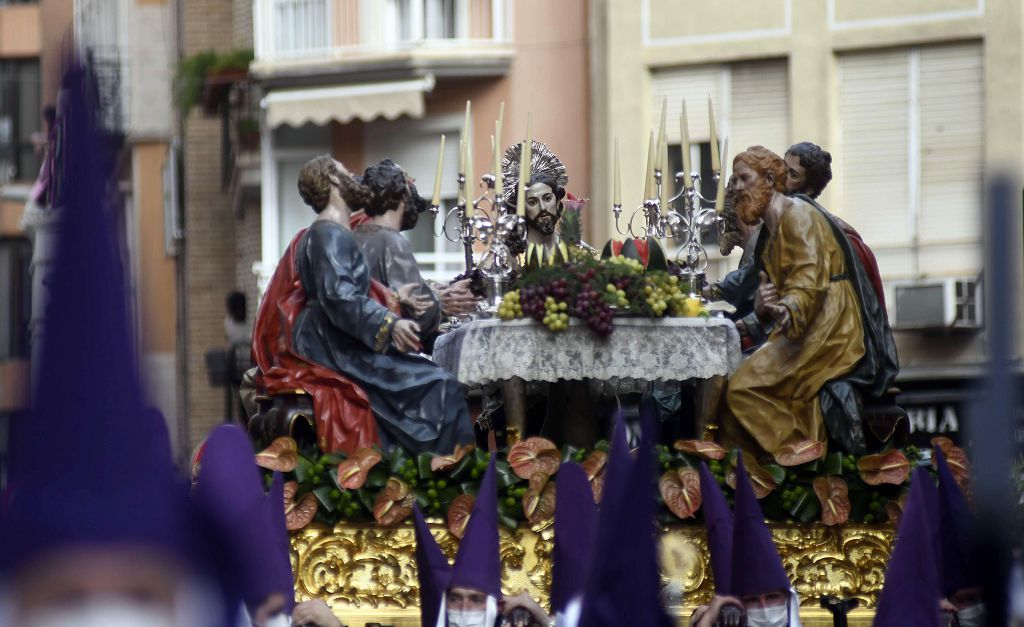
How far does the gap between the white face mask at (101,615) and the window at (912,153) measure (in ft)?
62.2

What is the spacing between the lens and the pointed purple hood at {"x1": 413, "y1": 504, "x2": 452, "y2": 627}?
7.13 metres

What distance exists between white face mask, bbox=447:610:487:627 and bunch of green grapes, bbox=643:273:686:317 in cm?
353

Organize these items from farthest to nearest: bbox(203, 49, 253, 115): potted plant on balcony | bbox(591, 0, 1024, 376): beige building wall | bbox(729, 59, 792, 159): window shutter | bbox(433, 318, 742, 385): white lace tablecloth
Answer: bbox(203, 49, 253, 115): potted plant on balcony < bbox(729, 59, 792, 159): window shutter < bbox(591, 0, 1024, 376): beige building wall < bbox(433, 318, 742, 385): white lace tablecloth

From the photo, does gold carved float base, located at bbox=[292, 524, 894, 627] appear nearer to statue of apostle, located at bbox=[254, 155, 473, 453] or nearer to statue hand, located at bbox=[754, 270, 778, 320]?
statue of apostle, located at bbox=[254, 155, 473, 453]

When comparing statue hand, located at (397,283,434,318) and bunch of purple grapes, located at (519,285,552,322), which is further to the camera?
statue hand, located at (397,283,434,318)

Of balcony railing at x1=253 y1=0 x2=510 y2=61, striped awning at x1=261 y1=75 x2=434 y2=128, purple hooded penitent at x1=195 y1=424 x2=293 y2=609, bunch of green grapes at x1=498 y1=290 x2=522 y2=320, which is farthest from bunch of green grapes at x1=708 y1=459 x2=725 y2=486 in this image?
balcony railing at x1=253 y1=0 x2=510 y2=61

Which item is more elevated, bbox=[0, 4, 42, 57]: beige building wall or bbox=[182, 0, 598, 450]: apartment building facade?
bbox=[0, 4, 42, 57]: beige building wall

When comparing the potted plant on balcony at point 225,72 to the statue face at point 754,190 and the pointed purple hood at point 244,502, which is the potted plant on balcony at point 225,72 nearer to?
the statue face at point 754,190

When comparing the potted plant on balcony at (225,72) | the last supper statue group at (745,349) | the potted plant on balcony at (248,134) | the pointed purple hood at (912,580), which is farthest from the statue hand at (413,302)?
the potted plant on balcony at (225,72)

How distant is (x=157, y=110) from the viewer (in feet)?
112

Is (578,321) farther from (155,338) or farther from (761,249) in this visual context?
(155,338)

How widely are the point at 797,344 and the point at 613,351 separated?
34.2 inches

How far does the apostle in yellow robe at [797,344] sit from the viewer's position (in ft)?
33.8

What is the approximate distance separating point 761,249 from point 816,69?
1184 cm
